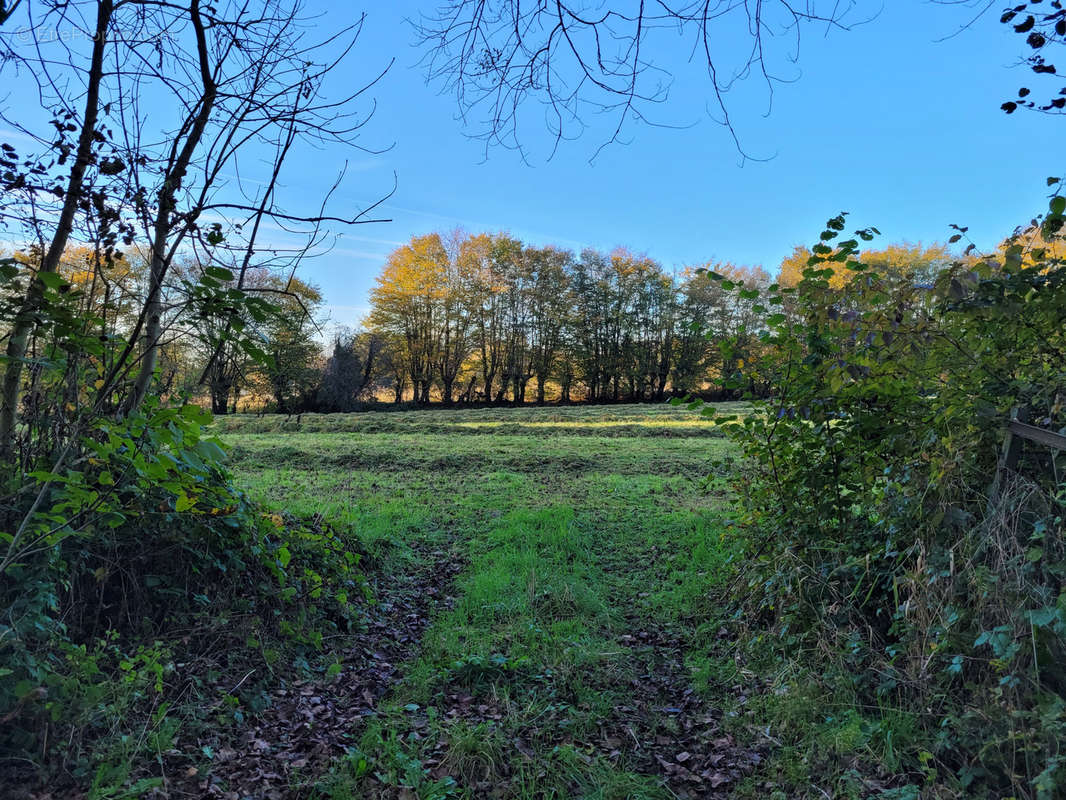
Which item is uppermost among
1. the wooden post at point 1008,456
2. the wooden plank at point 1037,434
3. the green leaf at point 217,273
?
the green leaf at point 217,273

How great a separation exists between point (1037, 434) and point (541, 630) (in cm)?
332

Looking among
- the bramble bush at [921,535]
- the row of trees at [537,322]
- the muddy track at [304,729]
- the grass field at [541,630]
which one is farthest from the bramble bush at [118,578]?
the row of trees at [537,322]

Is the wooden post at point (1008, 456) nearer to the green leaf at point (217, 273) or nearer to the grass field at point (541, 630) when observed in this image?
the grass field at point (541, 630)

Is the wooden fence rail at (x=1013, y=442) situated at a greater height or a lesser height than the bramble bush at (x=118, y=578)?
greater

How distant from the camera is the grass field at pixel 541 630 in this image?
2.92 m

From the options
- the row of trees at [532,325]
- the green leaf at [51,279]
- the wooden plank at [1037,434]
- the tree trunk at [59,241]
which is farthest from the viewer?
the row of trees at [532,325]

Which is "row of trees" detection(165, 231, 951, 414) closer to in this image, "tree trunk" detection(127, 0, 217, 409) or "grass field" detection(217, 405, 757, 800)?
"grass field" detection(217, 405, 757, 800)

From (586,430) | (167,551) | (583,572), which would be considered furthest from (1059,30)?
(586,430)

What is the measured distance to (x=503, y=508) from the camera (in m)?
8.36

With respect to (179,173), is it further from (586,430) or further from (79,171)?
(586,430)

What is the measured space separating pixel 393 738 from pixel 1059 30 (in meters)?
4.69

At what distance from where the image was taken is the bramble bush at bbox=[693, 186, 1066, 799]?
250 centimetres

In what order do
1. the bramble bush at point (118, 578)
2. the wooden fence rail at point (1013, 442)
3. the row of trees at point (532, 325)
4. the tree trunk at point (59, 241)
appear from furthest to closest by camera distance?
the row of trees at point (532, 325)
the wooden fence rail at point (1013, 442)
the bramble bush at point (118, 578)
the tree trunk at point (59, 241)

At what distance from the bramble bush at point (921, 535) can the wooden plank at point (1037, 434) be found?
0.07 metres
